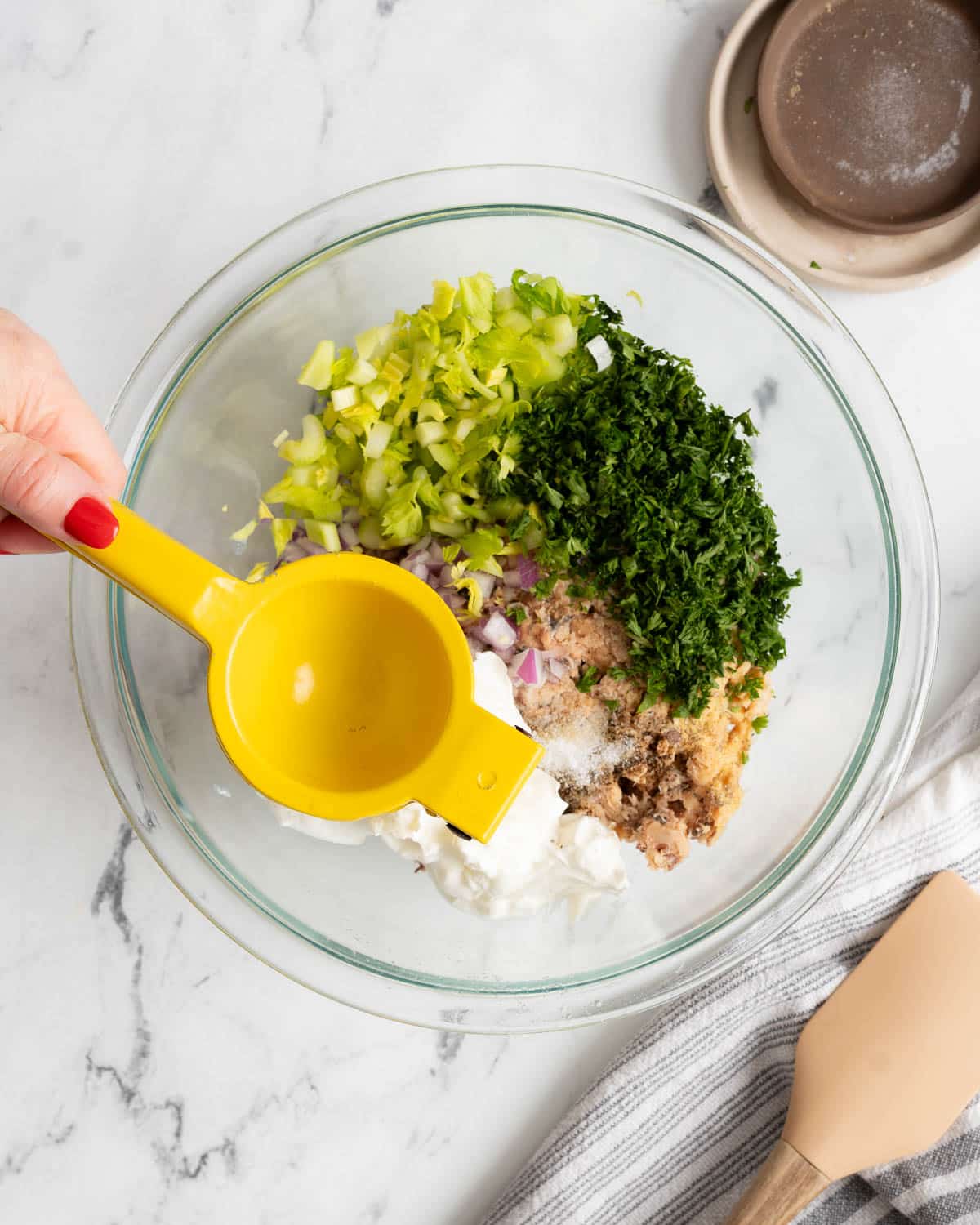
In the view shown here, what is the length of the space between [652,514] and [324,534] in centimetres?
54

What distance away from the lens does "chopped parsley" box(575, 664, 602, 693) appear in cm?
158

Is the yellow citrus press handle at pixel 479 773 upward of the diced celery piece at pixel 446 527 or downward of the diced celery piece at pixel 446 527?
downward

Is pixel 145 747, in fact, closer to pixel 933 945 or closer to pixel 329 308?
pixel 329 308

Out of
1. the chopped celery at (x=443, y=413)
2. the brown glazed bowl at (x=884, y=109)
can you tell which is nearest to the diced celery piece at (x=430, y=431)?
the chopped celery at (x=443, y=413)

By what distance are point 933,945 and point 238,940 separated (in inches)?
46.9

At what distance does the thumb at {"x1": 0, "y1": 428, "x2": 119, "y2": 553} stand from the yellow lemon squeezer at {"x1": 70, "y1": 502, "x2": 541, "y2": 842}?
0.02 meters

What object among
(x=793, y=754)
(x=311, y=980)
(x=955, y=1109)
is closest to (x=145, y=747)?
(x=311, y=980)

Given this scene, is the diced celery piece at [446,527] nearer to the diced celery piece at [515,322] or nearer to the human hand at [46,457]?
the diced celery piece at [515,322]

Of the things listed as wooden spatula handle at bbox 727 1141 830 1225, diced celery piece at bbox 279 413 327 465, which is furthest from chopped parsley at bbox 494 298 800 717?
wooden spatula handle at bbox 727 1141 830 1225

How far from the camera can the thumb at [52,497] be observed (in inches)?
51.3

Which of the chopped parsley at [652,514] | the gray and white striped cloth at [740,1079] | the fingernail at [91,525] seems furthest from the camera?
the gray and white striped cloth at [740,1079]

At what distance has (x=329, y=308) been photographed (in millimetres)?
1820

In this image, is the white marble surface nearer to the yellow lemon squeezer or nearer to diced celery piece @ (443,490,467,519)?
the yellow lemon squeezer

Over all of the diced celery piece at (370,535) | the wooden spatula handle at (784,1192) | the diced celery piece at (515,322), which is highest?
the diced celery piece at (515,322)
